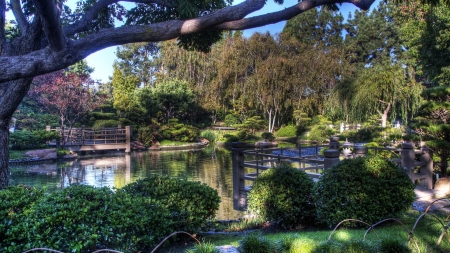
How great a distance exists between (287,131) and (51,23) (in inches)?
1102

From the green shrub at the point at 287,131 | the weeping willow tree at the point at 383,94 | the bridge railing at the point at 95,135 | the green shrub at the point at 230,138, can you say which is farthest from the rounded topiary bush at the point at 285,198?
the green shrub at the point at 287,131

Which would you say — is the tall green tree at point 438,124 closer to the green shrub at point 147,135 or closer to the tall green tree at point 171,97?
the green shrub at point 147,135

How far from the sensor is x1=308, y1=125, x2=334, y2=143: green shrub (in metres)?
25.5

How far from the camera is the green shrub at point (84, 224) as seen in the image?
353cm

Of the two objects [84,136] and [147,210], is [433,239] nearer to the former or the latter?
[147,210]

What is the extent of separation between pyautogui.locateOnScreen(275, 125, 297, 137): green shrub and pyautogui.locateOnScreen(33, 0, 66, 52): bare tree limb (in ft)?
90.0

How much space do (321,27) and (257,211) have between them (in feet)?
125

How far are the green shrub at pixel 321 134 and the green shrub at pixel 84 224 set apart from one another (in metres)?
22.6

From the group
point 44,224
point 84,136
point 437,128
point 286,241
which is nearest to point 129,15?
point 44,224

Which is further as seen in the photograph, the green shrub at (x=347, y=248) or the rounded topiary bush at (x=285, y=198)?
the rounded topiary bush at (x=285, y=198)

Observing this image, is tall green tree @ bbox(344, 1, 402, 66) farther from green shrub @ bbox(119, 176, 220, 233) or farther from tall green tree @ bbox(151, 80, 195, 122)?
green shrub @ bbox(119, 176, 220, 233)

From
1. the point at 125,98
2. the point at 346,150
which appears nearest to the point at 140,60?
the point at 125,98

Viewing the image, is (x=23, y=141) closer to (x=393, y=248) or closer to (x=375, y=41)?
(x=393, y=248)

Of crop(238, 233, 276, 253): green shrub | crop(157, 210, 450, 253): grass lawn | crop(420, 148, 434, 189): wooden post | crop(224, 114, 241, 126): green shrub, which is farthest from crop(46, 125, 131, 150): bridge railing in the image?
crop(238, 233, 276, 253): green shrub
